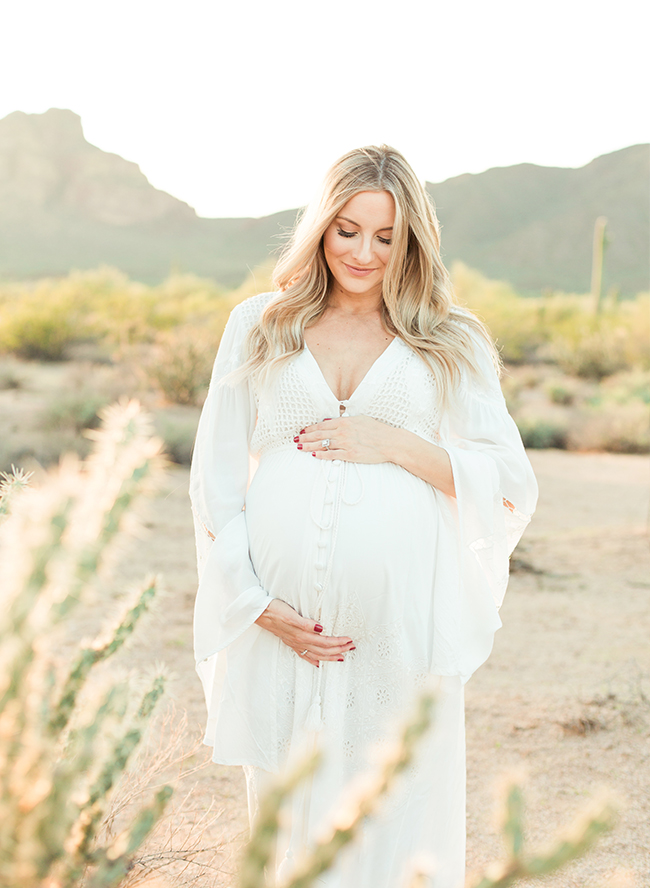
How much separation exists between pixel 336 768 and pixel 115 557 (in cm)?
147

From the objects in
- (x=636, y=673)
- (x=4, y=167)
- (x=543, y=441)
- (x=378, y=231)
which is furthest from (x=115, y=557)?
(x=4, y=167)

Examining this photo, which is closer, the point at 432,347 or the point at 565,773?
the point at 432,347

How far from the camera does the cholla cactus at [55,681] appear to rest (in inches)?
37.4

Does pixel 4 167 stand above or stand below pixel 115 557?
above

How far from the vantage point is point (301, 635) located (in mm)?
2213

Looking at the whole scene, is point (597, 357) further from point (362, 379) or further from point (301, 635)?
point (301, 635)

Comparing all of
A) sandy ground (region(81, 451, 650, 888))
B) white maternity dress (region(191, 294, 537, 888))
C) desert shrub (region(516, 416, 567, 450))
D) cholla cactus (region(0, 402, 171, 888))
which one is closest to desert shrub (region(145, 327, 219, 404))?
sandy ground (region(81, 451, 650, 888))

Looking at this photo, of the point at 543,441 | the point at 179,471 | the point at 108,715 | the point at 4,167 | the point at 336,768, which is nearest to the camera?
the point at 108,715

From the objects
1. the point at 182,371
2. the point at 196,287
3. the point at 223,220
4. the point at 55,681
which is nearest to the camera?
the point at 55,681

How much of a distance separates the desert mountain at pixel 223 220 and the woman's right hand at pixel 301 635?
4852 centimetres

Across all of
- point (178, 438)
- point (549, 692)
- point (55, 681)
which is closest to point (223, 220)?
point (178, 438)

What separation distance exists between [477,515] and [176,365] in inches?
487

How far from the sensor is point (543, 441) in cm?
1355

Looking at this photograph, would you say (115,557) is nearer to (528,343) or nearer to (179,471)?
(179,471)
